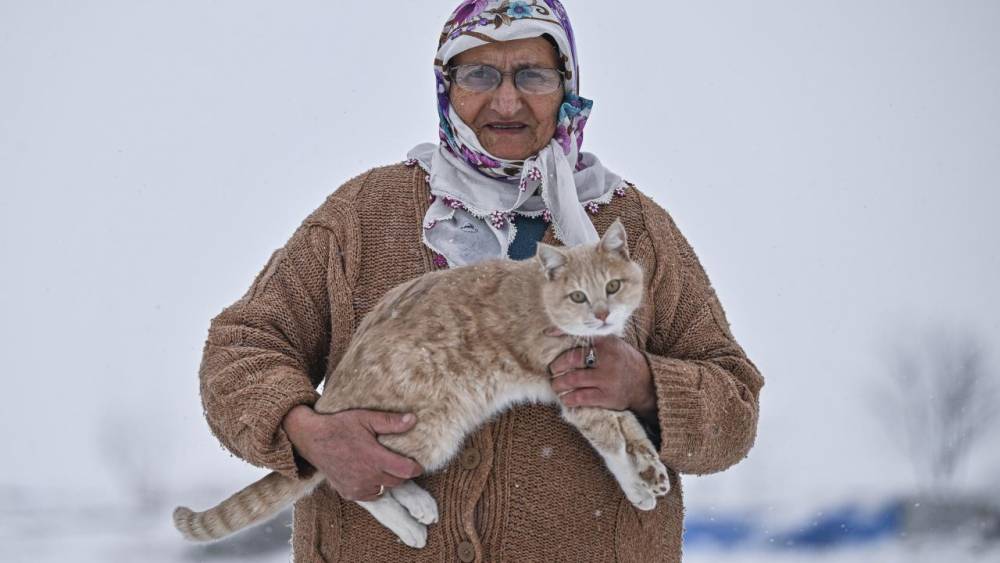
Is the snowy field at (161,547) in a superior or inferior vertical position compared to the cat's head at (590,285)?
inferior

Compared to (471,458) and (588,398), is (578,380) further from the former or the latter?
(471,458)

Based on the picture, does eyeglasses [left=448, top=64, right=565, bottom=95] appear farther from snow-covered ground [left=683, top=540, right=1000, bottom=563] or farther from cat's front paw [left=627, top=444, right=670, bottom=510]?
snow-covered ground [left=683, top=540, right=1000, bottom=563]

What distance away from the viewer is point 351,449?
2002 mm

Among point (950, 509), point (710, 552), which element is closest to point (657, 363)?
point (710, 552)

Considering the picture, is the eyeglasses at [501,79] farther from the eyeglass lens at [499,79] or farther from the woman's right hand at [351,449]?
the woman's right hand at [351,449]

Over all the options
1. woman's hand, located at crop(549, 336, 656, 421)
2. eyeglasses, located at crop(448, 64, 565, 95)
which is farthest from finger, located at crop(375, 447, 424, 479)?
eyeglasses, located at crop(448, 64, 565, 95)

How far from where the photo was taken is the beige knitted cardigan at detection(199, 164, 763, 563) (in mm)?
2055

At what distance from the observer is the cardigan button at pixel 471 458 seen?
2.10m

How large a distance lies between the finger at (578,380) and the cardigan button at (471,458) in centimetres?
26

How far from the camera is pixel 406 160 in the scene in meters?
2.55

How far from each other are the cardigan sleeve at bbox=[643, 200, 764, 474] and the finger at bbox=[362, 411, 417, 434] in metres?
0.63

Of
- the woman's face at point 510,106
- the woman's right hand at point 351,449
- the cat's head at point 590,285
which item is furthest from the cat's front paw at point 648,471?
the woman's face at point 510,106

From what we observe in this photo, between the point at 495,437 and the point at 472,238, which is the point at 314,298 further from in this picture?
the point at 495,437

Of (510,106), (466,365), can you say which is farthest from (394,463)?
(510,106)
